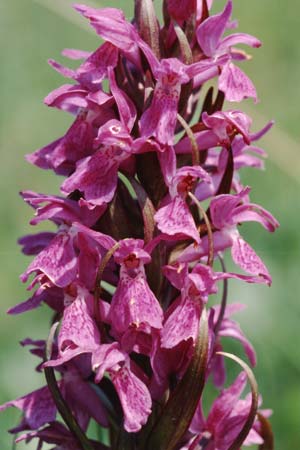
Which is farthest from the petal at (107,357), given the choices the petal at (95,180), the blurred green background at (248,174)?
the blurred green background at (248,174)

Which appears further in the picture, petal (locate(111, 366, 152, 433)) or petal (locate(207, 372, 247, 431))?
petal (locate(207, 372, 247, 431))

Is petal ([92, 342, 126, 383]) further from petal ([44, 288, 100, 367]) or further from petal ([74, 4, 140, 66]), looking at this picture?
petal ([74, 4, 140, 66])

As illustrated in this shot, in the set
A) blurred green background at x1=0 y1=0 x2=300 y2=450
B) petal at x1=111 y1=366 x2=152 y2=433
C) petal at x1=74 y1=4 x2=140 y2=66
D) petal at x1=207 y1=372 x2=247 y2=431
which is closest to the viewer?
petal at x1=111 y1=366 x2=152 y2=433

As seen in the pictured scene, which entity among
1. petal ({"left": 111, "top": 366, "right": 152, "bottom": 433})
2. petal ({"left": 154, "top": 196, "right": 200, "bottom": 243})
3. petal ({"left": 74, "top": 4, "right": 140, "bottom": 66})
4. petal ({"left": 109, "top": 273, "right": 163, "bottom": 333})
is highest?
petal ({"left": 74, "top": 4, "right": 140, "bottom": 66})

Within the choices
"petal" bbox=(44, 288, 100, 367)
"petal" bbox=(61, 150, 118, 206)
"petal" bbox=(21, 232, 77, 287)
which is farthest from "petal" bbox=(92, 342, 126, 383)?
"petal" bbox=(61, 150, 118, 206)

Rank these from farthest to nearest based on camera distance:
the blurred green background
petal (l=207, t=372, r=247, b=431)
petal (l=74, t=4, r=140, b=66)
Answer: the blurred green background
petal (l=207, t=372, r=247, b=431)
petal (l=74, t=4, r=140, b=66)

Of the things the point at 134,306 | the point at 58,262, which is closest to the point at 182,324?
the point at 134,306

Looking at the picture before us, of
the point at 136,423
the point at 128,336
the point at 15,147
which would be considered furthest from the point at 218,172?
the point at 15,147

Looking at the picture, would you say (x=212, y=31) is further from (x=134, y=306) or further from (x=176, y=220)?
(x=134, y=306)

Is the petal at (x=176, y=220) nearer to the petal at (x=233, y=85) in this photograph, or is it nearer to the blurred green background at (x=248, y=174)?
the petal at (x=233, y=85)
